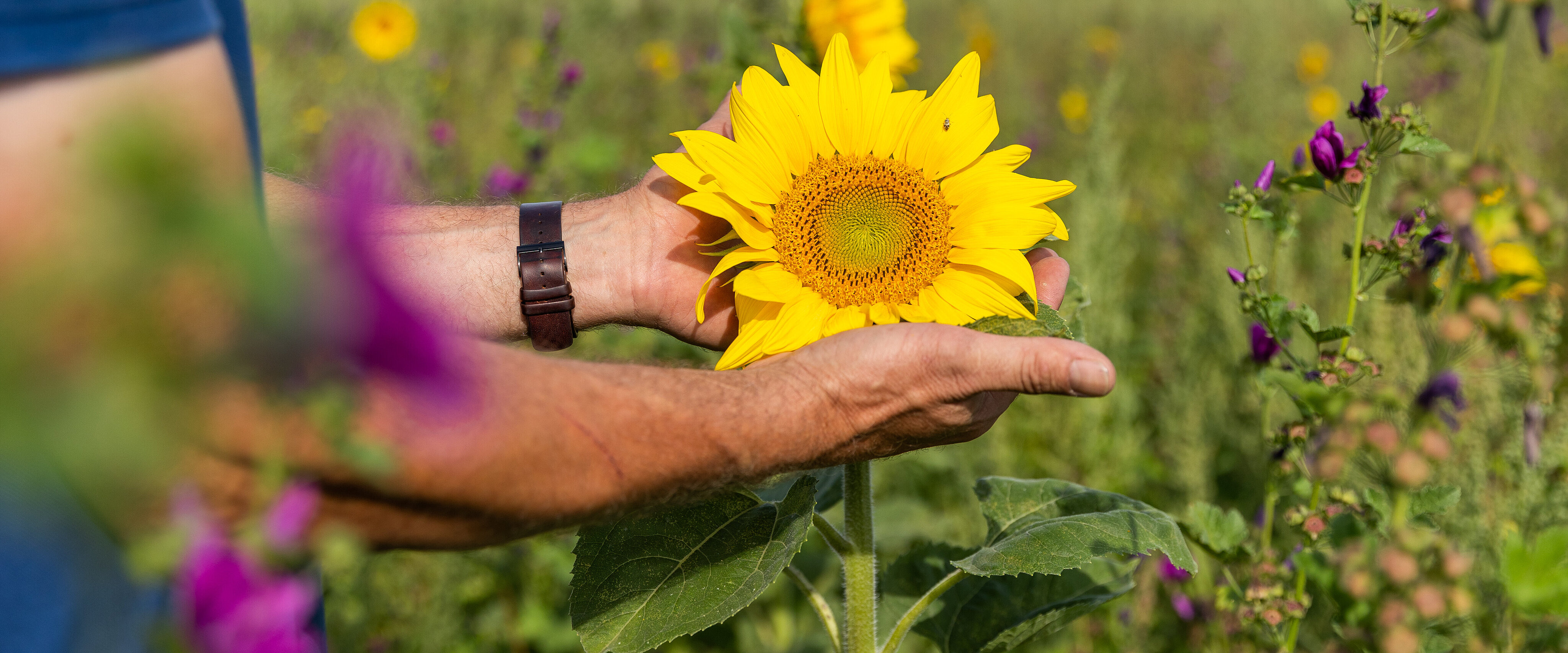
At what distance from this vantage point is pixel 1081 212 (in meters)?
3.32

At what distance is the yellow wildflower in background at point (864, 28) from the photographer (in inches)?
98.7

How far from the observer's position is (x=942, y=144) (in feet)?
4.87

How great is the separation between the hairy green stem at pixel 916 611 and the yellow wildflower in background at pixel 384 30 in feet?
13.7

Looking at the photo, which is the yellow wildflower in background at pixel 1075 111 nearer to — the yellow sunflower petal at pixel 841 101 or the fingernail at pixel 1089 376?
the yellow sunflower petal at pixel 841 101

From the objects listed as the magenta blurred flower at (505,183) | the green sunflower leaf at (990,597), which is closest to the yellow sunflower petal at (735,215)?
the green sunflower leaf at (990,597)

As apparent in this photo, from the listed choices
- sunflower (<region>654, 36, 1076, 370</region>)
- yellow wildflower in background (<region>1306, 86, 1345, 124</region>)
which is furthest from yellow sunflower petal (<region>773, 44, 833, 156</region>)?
yellow wildflower in background (<region>1306, 86, 1345, 124</region>)

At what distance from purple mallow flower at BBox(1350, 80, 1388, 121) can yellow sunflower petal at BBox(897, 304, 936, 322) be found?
2.17 feet

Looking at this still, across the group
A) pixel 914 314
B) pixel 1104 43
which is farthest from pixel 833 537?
pixel 1104 43

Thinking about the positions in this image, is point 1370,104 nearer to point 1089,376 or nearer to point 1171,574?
point 1089,376

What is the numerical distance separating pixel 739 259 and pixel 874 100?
30 centimetres

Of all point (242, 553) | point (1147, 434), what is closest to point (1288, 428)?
point (242, 553)

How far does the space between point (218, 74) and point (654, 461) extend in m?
0.56

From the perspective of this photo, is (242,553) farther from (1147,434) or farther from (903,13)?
(1147,434)

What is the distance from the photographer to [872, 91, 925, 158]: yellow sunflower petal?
1.48 meters
